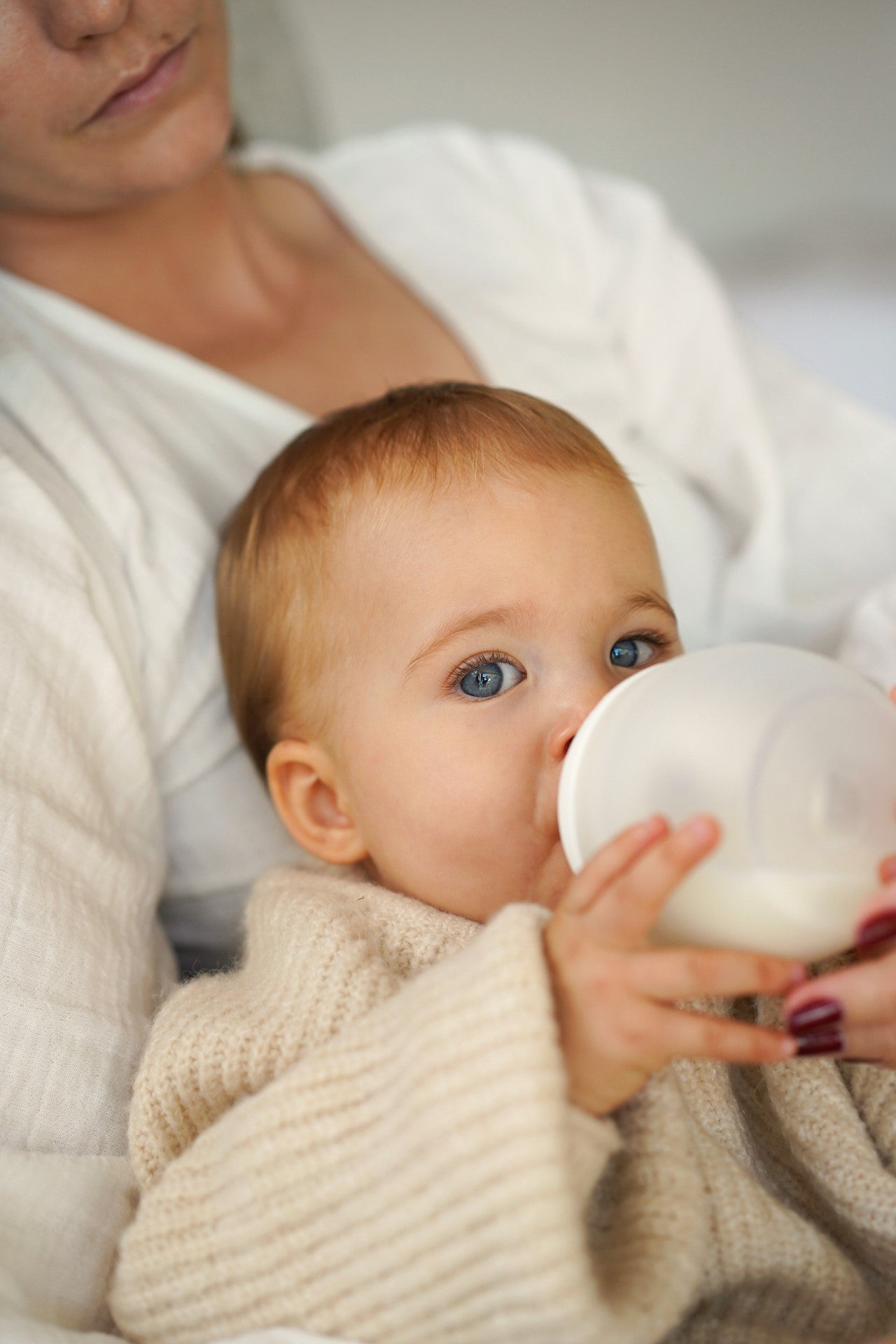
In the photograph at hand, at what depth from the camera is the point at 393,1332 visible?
25.5 inches

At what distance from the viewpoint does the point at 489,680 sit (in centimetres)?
84

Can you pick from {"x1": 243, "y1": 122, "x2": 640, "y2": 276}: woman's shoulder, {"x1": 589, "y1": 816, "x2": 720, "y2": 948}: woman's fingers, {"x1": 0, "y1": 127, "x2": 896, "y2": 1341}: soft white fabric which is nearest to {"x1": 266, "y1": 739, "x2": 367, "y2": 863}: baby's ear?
{"x1": 0, "y1": 127, "x2": 896, "y2": 1341}: soft white fabric

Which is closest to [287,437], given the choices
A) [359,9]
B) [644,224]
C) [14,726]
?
[14,726]

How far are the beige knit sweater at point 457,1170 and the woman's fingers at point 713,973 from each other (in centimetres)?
6

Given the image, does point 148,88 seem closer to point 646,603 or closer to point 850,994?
point 646,603

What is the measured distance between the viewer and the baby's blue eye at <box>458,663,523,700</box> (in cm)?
83

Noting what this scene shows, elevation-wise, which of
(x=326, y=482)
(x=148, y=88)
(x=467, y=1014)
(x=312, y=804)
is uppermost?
(x=148, y=88)

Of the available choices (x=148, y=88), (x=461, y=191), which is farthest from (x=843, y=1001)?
(x=461, y=191)

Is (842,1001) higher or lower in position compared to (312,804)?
higher

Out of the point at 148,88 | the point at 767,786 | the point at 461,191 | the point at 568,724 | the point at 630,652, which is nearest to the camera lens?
the point at 767,786

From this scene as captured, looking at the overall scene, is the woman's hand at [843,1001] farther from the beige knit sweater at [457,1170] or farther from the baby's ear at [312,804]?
the baby's ear at [312,804]

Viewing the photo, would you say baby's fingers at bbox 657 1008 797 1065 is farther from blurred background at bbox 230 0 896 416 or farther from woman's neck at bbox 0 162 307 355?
blurred background at bbox 230 0 896 416

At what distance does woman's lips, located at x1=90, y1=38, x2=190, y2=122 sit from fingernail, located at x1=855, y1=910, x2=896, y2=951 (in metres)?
0.88

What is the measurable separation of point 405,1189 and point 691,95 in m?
2.55
